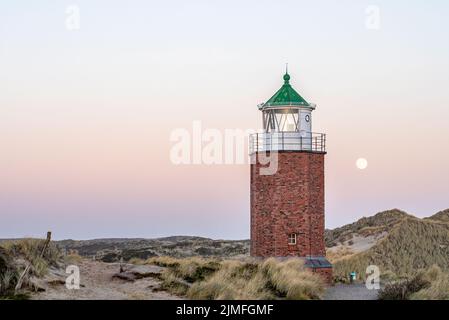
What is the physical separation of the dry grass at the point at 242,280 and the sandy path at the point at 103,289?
652mm

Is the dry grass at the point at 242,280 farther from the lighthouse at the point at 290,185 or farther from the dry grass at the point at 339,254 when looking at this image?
the dry grass at the point at 339,254

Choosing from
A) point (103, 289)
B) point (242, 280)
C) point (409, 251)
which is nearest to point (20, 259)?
point (103, 289)

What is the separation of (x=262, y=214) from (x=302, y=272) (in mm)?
3328

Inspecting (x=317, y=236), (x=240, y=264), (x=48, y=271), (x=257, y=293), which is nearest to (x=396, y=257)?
(x=317, y=236)

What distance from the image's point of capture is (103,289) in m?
24.1

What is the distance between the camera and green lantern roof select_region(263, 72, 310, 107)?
30.3 m

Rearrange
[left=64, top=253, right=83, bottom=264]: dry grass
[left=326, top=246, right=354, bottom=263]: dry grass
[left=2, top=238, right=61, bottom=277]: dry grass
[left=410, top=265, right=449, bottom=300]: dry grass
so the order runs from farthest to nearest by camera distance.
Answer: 1. [left=326, top=246, right=354, bottom=263]: dry grass
2. [left=64, top=253, right=83, bottom=264]: dry grass
3. [left=410, top=265, right=449, bottom=300]: dry grass
4. [left=2, top=238, right=61, bottom=277]: dry grass

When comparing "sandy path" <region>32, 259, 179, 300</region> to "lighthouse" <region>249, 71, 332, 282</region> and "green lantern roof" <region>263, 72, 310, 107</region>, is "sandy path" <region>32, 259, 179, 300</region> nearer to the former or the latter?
"lighthouse" <region>249, 71, 332, 282</region>

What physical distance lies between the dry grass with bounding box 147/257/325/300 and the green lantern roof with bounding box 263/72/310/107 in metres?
5.93

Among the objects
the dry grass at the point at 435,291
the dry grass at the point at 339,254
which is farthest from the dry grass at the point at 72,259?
the dry grass at the point at 339,254

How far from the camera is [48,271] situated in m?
24.4

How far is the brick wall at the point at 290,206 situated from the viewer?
3017 centimetres

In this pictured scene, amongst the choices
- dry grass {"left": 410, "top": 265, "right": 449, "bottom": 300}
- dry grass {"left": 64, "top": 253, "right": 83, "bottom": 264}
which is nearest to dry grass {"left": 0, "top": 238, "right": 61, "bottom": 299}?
dry grass {"left": 64, "top": 253, "right": 83, "bottom": 264}

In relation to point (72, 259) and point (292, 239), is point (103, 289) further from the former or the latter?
point (292, 239)
